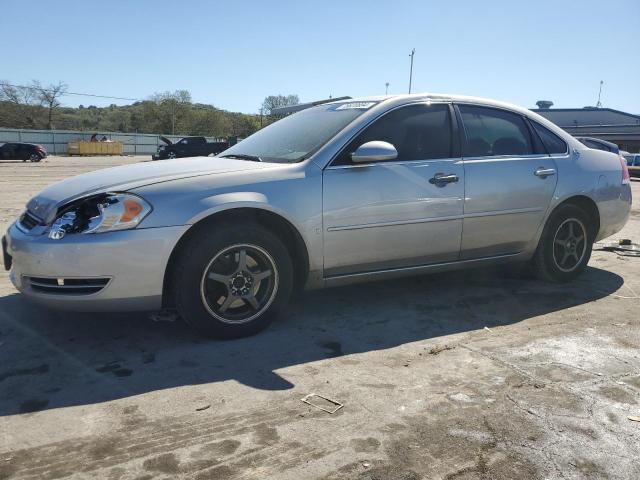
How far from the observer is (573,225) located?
16.2 ft

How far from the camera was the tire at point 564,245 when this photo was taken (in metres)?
4.80

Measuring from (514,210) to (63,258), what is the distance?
335 centimetres

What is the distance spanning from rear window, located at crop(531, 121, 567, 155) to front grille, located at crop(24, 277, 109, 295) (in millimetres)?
3735

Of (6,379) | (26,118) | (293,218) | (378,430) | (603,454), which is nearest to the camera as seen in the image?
(603,454)

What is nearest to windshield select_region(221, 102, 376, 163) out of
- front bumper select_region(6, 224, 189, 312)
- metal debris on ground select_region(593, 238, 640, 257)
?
front bumper select_region(6, 224, 189, 312)

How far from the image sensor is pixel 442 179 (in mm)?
4059

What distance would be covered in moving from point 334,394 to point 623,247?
561 centimetres

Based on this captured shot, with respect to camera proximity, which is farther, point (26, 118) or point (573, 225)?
point (26, 118)

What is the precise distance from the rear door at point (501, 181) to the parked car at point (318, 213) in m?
0.01

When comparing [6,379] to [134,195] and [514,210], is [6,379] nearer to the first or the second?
[134,195]

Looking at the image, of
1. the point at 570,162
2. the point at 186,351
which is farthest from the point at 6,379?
the point at 570,162

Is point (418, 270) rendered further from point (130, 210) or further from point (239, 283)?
point (130, 210)

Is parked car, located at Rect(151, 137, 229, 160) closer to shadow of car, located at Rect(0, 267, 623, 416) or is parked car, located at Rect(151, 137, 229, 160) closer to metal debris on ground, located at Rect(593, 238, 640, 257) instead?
metal debris on ground, located at Rect(593, 238, 640, 257)

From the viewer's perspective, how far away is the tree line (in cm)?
6103
